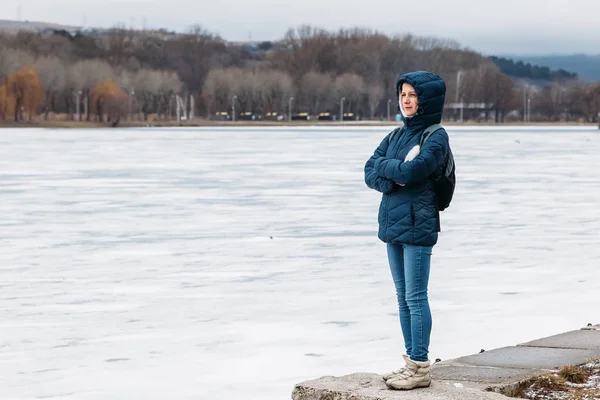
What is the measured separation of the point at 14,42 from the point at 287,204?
184520 millimetres

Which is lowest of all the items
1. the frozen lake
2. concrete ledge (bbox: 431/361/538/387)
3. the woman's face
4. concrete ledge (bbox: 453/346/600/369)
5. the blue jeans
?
the frozen lake

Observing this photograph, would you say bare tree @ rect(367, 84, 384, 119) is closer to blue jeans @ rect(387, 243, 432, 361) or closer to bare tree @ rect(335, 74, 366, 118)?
bare tree @ rect(335, 74, 366, 118)

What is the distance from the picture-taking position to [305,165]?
3366cm

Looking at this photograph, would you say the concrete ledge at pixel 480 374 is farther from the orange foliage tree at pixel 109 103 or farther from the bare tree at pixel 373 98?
the bare tree at pixel 373 98

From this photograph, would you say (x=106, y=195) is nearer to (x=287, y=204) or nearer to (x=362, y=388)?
(x=287, y=204)

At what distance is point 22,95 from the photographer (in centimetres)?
12412

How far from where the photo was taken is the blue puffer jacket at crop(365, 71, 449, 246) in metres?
5.37

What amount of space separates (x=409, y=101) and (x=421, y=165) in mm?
372

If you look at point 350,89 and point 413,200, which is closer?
point 413,200

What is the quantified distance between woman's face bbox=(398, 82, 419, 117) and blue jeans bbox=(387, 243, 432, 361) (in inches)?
27.2

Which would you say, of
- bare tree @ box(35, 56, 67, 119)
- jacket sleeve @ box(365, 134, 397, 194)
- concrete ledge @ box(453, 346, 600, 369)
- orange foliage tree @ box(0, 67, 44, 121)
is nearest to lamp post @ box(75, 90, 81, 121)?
bare tree @ box(35, 56, 67, 119)

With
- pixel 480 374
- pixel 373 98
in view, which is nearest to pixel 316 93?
pixel 373 98

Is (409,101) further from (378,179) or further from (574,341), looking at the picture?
(574,341)

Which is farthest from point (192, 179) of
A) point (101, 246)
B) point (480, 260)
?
point (480, 260)
